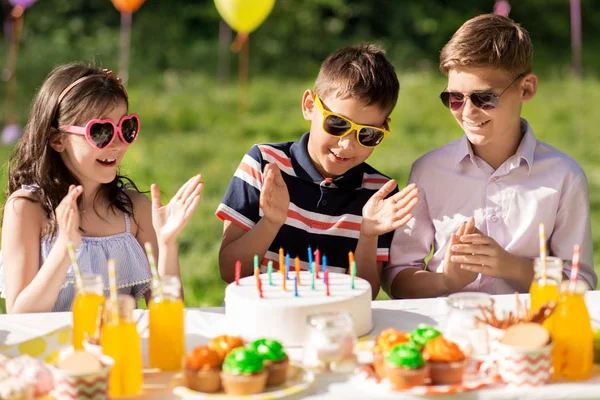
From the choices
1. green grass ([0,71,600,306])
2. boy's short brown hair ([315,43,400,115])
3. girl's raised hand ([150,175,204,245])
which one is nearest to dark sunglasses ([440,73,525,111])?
boy's short brown hair ([315,43,400,115])

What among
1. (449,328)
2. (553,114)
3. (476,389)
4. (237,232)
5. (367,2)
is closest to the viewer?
(476,389)

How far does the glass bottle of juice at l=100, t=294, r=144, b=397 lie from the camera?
6.70 ft

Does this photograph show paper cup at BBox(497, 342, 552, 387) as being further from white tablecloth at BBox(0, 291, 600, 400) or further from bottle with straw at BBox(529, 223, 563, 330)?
bottle with straw at BBox(529, 223, 563, 330)

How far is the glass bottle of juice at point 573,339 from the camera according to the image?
2.12 meters

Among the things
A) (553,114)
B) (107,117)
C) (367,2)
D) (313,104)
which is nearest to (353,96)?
(313,104)

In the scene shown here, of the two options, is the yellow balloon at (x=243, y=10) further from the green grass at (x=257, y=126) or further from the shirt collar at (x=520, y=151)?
the shirt collar at (x=520, y=151)

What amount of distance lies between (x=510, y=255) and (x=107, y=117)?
4.74 feet

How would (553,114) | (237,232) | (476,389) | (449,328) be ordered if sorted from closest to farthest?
(476,389)
(449,328)
(237,232)
(553,114)

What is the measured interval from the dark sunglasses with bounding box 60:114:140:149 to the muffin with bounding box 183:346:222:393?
109 cm

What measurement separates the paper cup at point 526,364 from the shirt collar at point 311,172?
1363mm

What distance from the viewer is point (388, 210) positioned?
115 inches

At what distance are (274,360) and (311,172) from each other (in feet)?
4.46

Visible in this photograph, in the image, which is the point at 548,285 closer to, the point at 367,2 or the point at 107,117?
the point at 107,117

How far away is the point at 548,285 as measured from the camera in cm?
238
